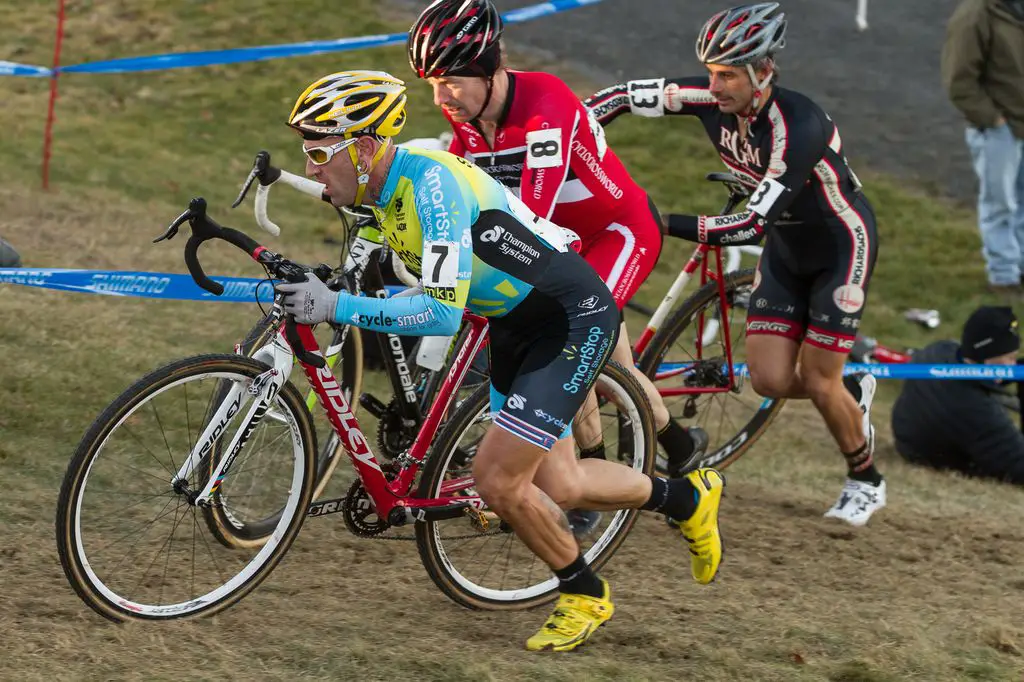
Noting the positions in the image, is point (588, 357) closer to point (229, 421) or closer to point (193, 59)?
point (229, 421)

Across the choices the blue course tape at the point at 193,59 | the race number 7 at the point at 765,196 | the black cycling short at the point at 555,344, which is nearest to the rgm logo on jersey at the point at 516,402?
the black cycling short at the point at 555,344

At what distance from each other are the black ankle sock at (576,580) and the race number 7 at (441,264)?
1.28 meters

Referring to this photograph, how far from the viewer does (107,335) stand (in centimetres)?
802

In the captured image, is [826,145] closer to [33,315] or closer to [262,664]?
[262,664]

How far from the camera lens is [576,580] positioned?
487 centimetres

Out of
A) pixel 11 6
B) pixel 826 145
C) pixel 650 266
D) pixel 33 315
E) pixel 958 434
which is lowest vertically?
pixel 11 6

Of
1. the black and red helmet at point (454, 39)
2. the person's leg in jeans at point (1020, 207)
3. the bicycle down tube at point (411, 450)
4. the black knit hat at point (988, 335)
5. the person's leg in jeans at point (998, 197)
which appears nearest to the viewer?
the bicycle down tube at point (411, 450)

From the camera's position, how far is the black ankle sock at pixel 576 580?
191 inches

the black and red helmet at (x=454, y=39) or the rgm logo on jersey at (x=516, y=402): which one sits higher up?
the black and red helmet at (x=454, y=39)

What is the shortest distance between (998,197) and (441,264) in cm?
835

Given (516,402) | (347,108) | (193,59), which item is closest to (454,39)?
(347,108)

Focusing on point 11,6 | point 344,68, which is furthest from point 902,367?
point 11,6

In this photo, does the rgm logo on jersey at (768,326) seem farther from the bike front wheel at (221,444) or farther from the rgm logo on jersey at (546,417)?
the rgm logo on jersey at (546,417)

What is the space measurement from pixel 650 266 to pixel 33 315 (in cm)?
413
